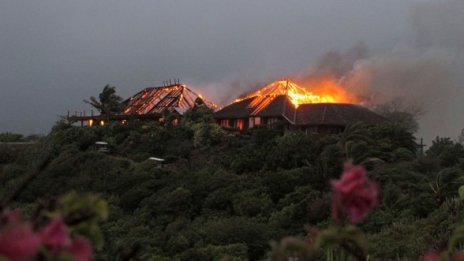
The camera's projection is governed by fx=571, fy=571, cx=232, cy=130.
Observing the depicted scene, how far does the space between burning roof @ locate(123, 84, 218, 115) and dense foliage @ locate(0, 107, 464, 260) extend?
24.1 feet

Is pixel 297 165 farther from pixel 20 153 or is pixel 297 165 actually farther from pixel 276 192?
pixel 20 153

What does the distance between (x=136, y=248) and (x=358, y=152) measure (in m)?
21.6

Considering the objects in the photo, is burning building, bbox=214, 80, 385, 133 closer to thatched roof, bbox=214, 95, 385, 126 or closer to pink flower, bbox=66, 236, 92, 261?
thatched roof, bbox=214, 95, 385, 126

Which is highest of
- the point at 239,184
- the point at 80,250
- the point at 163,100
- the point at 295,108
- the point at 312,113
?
the point at 163,100

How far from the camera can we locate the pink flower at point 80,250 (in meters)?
0.65

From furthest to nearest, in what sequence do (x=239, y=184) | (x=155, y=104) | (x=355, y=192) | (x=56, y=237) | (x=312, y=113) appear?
(x=155, y=104)
(x=312, y=113)
(x=239, y=184)
(x=355, y=192)
(x=56, y=237)

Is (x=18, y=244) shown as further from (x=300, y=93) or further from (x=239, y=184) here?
(x=300, y=93)

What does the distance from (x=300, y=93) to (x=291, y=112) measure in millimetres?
4540

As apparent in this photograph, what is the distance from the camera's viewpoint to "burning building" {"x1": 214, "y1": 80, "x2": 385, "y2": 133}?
1287 inches

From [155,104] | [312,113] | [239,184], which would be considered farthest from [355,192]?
[155,104]

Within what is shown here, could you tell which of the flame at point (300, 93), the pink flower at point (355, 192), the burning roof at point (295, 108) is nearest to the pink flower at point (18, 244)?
the pink flower at point (355, 192)

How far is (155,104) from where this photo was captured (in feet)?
137

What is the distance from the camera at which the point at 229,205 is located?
739 inches

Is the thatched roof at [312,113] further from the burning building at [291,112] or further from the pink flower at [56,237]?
the pink flower at [56,237]
